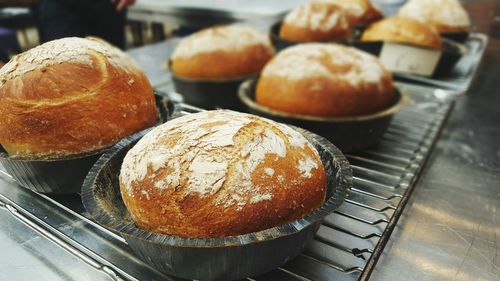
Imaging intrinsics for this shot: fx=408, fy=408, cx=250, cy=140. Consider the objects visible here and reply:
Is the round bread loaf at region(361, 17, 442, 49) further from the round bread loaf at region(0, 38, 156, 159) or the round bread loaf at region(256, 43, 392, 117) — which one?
the round bread loaf at region(0, 38, 156, 159)

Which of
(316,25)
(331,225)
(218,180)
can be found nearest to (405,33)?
(316,25)

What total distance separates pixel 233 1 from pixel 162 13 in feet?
2.76

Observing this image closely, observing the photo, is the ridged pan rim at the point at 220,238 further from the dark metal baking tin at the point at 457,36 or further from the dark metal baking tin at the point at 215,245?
the dark metal baking tin at the point at 457,36

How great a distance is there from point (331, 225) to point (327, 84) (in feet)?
2.24

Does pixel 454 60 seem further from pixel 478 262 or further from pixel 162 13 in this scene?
pixel 162 13

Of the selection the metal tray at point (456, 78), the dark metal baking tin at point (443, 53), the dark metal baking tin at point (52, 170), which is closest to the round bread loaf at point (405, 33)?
the dark metal baking tin at point (443, 53)

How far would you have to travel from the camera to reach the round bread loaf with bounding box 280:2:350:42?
2672 millimetres

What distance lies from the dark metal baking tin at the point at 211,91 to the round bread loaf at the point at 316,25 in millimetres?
672

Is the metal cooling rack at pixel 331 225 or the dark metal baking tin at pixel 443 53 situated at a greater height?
the dark metal baking tin at pixel 443 53

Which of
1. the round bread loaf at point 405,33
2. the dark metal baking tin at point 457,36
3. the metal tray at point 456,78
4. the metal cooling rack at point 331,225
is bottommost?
the metal cooling rack at point 331,225

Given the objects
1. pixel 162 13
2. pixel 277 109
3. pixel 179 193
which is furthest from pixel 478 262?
pixel 162 13

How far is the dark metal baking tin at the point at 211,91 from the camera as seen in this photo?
84.7 inches

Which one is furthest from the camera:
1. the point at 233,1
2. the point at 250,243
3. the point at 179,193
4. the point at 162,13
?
the point at 233,1

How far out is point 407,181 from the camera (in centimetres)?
146
